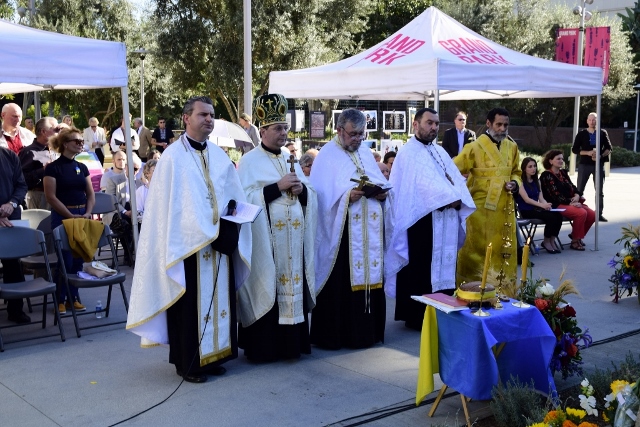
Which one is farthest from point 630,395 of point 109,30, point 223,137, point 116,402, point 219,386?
point 109,30

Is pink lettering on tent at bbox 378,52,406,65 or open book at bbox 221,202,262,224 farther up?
pink lettering on tent at bbox 378,52,406,65

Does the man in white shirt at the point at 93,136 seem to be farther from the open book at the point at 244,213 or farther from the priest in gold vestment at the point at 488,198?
the open book at the point at 244,213

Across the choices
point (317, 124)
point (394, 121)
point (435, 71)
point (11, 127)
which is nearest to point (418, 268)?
point (435, 71)

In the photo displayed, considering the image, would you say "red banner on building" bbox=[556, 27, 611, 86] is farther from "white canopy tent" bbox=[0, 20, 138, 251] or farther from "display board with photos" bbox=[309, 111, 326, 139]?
"white canopy tent" bbox=[0, 20, 138, 251]

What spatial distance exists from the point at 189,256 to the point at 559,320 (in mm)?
2633

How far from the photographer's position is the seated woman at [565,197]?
455 inches

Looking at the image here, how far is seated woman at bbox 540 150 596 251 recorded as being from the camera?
11.5 metres

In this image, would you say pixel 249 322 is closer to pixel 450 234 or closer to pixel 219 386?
pixel 219 386

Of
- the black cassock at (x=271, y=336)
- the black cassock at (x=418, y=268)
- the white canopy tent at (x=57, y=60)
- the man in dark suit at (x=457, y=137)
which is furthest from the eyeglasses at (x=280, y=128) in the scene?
the man in dark suit at (x=457, y=137)

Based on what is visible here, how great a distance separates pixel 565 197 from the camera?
11.8 metres

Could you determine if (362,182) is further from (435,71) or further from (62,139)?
(62,139)

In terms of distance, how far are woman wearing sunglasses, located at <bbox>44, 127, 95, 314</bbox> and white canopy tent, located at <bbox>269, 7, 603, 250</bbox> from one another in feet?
11.3

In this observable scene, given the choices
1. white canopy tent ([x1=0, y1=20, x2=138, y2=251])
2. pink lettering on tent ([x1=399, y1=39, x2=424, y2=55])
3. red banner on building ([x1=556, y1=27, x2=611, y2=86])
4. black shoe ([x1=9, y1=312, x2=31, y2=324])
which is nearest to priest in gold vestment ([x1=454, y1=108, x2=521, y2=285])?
pink lettering on tent ([x1=399, y1=39, x2=424, y2=55])

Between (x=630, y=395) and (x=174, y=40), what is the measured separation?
22786 millimetres
